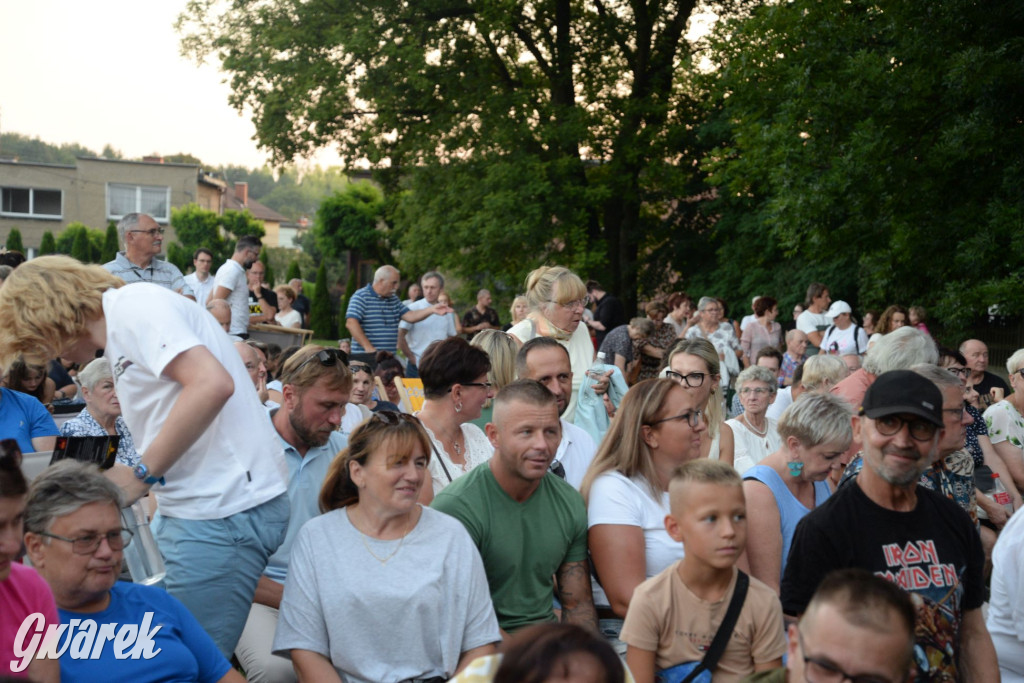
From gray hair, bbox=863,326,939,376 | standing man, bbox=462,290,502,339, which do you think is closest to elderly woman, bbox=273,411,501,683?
gray hair, bbox=863,326,939,376

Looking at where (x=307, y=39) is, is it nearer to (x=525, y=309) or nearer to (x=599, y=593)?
(x=525, y=309)

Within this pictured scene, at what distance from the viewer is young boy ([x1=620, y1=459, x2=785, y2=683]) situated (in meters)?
3.22

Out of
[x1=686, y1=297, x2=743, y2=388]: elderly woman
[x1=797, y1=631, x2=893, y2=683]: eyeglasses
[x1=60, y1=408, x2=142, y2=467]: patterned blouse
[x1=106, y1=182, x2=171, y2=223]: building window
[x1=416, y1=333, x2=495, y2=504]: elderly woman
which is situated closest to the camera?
[x1=797, y1=631, x2=893, y2=683]: eyeglasses

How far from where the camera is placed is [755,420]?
6738 millimetres

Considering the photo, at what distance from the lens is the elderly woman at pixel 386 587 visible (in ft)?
11.2

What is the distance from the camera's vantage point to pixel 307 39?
2122 centimetres

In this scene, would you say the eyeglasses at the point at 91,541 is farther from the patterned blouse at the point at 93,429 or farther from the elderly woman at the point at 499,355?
the elderly woman at the point at 499,355

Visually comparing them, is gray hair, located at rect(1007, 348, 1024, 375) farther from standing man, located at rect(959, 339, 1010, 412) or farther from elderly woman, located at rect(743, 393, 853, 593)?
elderly woman, located at rect(743, 393, 853, 593)

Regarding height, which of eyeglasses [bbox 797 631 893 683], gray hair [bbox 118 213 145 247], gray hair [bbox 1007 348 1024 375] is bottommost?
eyeglasses [bbox 797 631 893 683]

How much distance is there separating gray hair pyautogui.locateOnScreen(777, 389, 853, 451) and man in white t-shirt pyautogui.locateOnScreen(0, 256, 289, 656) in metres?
2.15

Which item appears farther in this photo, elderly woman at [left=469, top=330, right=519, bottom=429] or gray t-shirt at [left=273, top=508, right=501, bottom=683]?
elderly woman at [left=469, top=330, right=519, bottom=429]

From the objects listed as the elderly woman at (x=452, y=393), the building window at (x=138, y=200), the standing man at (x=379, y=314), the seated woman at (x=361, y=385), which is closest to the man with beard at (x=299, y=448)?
the elderly woman at (x=452, y=393)

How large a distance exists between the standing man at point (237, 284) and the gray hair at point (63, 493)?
680 cm

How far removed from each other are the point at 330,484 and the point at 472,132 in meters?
18.7
